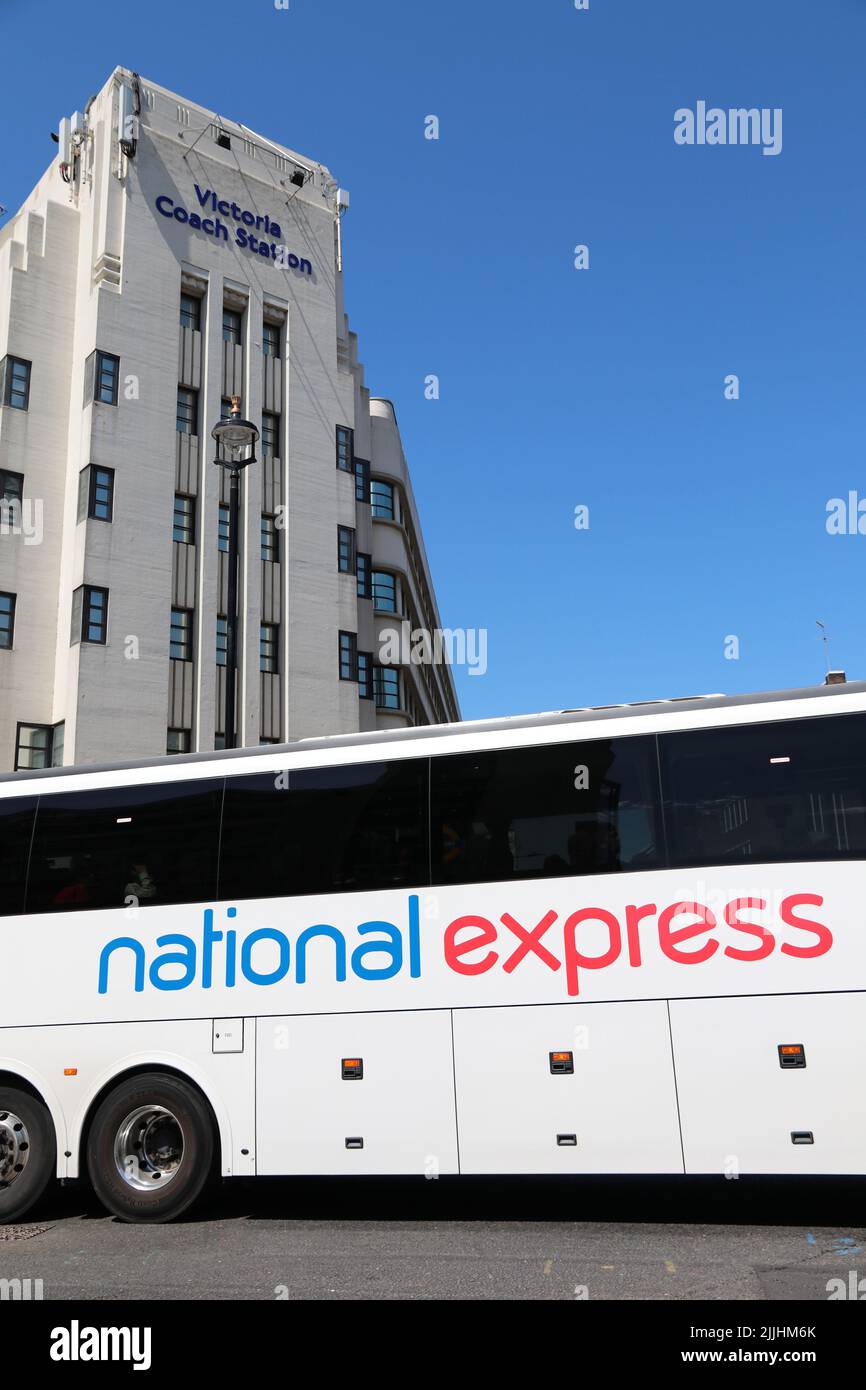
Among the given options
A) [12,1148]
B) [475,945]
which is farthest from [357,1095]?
[12,1148]

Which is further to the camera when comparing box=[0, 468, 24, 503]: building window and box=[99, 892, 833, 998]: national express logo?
box=[0, 468, 24, 503]: building window

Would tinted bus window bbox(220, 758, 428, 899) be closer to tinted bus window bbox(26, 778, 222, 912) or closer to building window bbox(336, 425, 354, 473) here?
tinted bus window bbox(26, 778, 222, 912)

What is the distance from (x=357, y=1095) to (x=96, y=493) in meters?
25.2

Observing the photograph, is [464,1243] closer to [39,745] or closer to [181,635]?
[39,745]

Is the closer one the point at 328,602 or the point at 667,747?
the point at 667,747

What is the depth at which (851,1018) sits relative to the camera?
7355 millimetres

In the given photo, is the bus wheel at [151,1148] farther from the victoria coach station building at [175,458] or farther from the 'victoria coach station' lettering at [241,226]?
the 'victoria coach station' lettering at [241,226]

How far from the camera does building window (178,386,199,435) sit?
32656 mm

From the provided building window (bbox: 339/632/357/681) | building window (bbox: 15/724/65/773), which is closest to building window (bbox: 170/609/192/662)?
building window (bbox: 15/724/65/773)

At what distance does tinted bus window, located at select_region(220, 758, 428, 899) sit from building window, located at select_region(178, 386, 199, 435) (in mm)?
26165

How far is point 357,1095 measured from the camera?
816 centimetres
